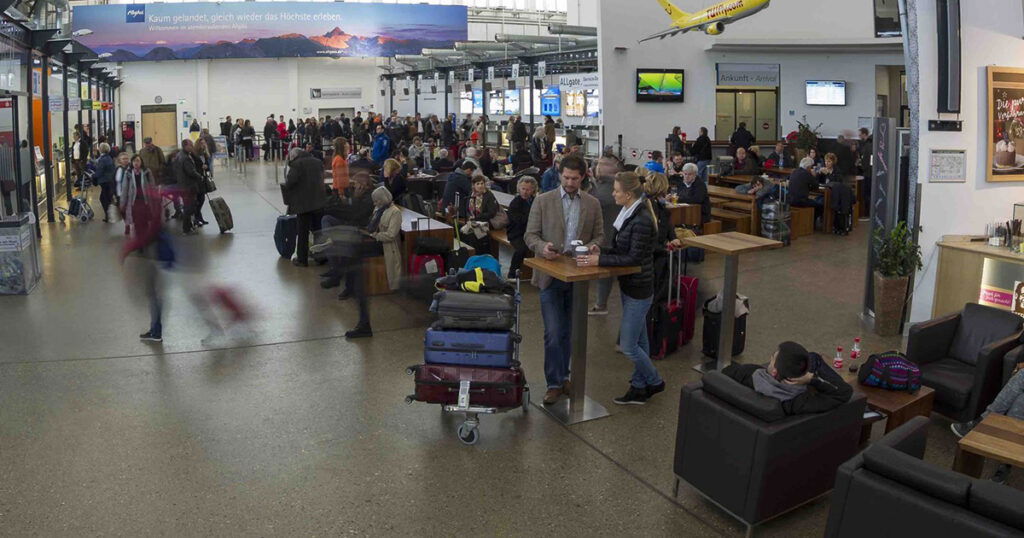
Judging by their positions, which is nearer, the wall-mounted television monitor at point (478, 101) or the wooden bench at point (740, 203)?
the wooden bench at point (740, 203)

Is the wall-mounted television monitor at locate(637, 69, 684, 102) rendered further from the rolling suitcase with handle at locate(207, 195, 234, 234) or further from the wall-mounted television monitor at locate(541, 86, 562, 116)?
the rolling suitcase with handle at locate(207, 195, 234, 234)

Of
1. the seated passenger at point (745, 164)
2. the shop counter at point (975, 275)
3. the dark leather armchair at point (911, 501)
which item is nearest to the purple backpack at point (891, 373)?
the dark leather armchair at point (911, 501)

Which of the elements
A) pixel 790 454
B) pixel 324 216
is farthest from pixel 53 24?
pixel 790 454

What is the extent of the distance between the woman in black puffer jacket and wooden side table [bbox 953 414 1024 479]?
1874 millimetres

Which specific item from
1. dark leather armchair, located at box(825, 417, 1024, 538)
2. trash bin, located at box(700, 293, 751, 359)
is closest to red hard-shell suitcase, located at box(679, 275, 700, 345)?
trash bin, located at box(700, 293, 751, 359)

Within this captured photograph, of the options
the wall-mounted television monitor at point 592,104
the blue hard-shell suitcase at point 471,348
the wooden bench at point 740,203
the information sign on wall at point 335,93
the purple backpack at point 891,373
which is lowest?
the purple backpack at point 891,373

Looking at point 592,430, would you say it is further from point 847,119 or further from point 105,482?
point 847,119

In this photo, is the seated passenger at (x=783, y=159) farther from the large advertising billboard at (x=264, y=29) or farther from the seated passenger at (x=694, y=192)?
the large advertising billboard at (x=264, y=29)

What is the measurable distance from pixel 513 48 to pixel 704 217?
1243 centimetres

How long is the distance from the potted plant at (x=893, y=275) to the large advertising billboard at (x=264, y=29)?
89.8 ft

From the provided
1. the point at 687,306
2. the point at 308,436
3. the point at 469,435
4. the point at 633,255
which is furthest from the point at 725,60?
the point at 308,436

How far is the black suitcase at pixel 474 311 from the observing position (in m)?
5.05

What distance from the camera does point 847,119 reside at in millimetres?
19625

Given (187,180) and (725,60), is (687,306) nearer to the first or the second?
(187,180)
